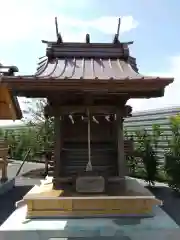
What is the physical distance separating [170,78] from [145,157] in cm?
603

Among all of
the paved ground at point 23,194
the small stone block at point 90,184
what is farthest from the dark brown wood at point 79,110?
the paved ground at point 23,194

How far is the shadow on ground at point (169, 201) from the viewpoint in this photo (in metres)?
6.54

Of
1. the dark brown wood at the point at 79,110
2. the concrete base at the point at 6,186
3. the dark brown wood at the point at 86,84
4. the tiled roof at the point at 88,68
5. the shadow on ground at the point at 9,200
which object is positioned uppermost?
the tiled roof at the point at 88,68

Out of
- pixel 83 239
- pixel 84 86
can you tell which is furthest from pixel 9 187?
pixel 84 86

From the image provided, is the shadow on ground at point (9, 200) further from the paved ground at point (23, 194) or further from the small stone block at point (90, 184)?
the small stone block at point (90, 184)

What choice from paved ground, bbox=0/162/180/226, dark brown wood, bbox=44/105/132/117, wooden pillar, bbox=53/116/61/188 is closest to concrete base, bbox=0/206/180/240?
wooden pillar, bbox=53/116/61/188

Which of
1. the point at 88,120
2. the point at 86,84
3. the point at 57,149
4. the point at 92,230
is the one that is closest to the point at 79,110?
the point at 88,120

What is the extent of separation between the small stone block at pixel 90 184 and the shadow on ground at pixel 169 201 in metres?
2.06

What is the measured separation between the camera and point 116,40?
5508mm

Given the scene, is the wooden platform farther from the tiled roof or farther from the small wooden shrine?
the tiled roof

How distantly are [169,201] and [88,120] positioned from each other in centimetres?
395

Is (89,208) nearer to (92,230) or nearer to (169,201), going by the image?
(92,230)

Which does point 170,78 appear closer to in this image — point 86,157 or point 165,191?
point 86,157

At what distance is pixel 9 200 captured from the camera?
8344 mm
